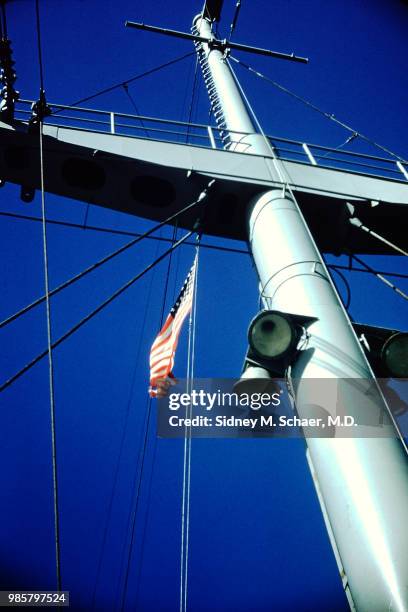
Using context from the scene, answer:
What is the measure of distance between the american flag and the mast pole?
48.6 inches

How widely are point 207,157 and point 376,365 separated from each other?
171 inches

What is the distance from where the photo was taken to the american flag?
5859mm

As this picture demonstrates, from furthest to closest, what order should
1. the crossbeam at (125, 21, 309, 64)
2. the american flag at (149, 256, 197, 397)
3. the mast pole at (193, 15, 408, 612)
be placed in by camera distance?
the crossbeam at (125, 21, 309, 64), the american flag at (149, 256, 197, 397), the mast pole at (193, 15, 408, 612)

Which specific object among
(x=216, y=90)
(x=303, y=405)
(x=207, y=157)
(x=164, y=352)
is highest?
(x=216, y=90)

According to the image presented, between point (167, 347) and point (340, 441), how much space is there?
2.94 meters

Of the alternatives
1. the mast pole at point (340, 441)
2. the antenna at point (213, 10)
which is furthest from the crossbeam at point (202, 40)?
the mast pole at point (340, 441)

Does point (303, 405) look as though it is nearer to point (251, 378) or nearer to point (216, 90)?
point (251, 378)

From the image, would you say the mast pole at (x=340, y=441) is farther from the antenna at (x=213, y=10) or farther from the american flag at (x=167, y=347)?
the antenna at (x=213, y=10)

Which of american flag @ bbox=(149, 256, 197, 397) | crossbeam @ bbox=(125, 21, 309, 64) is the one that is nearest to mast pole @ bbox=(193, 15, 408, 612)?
american flag @ bbox=(149, 256, 197, 397)

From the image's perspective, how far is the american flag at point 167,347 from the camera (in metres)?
5.86

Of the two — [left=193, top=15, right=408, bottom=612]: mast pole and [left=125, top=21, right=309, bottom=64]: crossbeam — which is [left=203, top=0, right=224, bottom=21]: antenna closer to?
[left=125, top=21, right=309, bottom=64]: crossbeam

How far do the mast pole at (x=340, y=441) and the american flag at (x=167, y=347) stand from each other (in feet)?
4.05

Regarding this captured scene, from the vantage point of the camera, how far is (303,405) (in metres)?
4.41

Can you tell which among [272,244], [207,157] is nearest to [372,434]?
[272,244]
